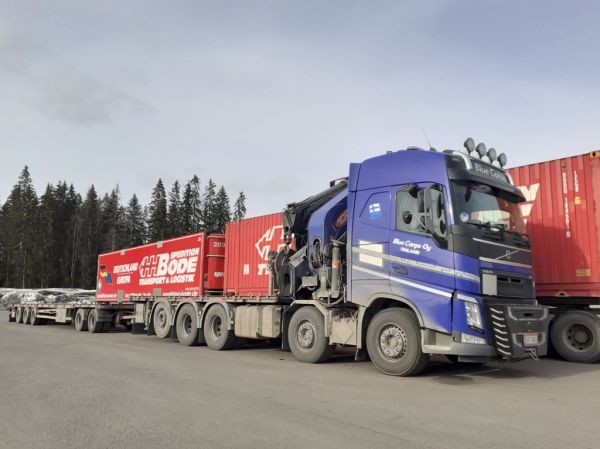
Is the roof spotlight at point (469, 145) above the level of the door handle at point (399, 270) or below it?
above

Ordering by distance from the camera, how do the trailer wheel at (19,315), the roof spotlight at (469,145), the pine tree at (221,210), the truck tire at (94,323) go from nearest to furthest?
the roof spotlight at (469,145) < the truck tire at (94,323) < the trailer wheel at (19,315) < the pine tree at (221,210)

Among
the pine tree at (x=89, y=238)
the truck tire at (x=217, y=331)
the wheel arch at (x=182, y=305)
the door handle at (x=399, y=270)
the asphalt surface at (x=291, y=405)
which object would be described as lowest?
the asphalt surface at (x=291, y=405)

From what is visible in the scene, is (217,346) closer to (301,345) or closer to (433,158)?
(301,345)

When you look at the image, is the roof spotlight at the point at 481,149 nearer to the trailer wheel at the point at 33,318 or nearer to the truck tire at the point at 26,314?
the trailer wheel at the point at 33,318

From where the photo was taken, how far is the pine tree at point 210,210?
78625mm

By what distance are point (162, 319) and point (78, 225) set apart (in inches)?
2655

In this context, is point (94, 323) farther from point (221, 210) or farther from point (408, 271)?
point (221, 210)

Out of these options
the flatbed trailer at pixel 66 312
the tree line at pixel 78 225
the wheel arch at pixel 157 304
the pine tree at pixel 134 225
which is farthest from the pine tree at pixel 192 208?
the wheel arch at pixel 157 304

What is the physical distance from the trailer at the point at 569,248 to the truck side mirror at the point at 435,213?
4.18m

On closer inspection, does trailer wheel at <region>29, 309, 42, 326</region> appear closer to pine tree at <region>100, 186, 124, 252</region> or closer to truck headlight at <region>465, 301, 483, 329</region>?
truck headlight at <region>465, 301, 483, 329</region>

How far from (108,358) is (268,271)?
3.99 m

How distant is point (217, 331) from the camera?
42.5ft

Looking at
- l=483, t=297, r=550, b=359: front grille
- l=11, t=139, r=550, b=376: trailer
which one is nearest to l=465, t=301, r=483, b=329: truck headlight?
l=11, t=139, r=550, b=376: trailer

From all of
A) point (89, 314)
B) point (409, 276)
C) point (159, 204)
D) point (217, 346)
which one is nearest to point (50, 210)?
point (159, 204)
